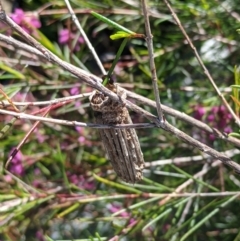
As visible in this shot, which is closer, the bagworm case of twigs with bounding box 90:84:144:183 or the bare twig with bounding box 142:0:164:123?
the bare twig with bounding box 142:0:164:123

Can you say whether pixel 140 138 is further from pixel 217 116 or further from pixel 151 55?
pixel 151 55

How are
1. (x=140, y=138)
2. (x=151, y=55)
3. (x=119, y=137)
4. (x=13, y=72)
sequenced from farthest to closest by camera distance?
(x=140, y=138) → (x=13, y=72) → (x=119, y=137) → (x=151, y=55)

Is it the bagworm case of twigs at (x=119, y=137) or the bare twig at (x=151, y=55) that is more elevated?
the bare twig at (x=151, y=55)

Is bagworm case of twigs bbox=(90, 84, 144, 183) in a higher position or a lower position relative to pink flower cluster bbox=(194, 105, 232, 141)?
higher

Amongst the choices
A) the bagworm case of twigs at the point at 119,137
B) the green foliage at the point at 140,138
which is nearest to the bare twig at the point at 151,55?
the bagworm case of twigs at the point at 119,137

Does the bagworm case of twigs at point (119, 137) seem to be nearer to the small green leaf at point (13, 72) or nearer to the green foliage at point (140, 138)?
the green foliage at point (140, 138)

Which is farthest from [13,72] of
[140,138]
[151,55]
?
[151,55]

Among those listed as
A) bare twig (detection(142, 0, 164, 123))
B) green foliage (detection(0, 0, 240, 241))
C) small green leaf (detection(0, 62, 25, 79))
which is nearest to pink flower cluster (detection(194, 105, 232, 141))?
green foliage (detection(0, 0, 240, 241))

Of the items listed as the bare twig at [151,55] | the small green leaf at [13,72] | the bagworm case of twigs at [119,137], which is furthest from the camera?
the small green leaf at [13,72]

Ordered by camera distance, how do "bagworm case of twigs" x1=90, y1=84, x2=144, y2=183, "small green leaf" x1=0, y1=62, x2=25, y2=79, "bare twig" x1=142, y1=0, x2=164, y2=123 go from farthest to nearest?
"small green leaf" x1=0, y1=62, x2=25, y2=79 → "bagworm case of twigs" x1=90, y1=84, x2=144, y2=183 → "bare twig" x1=142, y1=0, x2=164, y2=123

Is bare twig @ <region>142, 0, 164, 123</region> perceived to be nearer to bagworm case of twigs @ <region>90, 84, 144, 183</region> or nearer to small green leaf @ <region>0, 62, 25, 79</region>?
bagworm case of twigs @ <region>90, 84, 144, 183</region>
